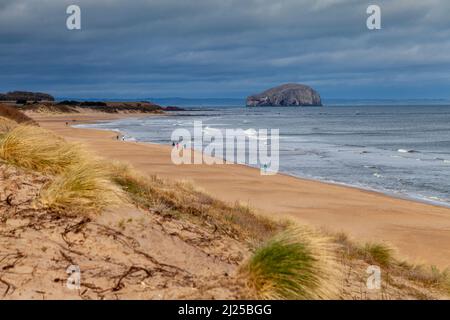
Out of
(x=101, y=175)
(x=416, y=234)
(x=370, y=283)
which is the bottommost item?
(x=416, y=234)

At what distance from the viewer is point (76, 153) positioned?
27.5ft

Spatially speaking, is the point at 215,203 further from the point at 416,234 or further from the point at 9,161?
the point at 416,234

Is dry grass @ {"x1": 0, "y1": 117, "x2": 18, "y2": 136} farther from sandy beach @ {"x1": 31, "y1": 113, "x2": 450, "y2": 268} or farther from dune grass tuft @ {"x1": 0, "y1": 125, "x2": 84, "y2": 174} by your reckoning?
dune grass tuft @ {"x1": 0, "y1": 125, "x2": 84, "y2": 174}

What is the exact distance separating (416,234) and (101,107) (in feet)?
419

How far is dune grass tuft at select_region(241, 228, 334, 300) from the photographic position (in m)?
4.79

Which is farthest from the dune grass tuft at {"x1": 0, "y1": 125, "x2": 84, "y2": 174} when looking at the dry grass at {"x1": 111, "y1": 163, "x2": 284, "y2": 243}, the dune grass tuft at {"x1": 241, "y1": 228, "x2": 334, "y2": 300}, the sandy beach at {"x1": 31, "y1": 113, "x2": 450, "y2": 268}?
the dune grass tuft at {"x1": 241, "y1": 228, "x2": 334, "y2": 300}

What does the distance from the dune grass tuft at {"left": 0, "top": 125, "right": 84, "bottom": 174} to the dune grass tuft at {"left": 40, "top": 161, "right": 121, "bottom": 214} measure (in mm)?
1015

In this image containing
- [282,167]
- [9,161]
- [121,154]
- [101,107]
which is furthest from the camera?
[101,107]

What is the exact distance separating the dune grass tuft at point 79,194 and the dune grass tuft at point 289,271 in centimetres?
224

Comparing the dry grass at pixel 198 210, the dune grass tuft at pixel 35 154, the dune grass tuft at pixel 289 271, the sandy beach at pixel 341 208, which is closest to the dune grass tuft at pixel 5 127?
A: the sandy beach at pixel 341 208

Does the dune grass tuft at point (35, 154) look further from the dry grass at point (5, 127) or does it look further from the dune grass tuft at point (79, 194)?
the dry grass at point (5, 127)

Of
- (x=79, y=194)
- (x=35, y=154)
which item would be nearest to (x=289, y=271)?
(x=79, y=194)

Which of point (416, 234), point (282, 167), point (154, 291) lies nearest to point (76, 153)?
point (154, 291)
